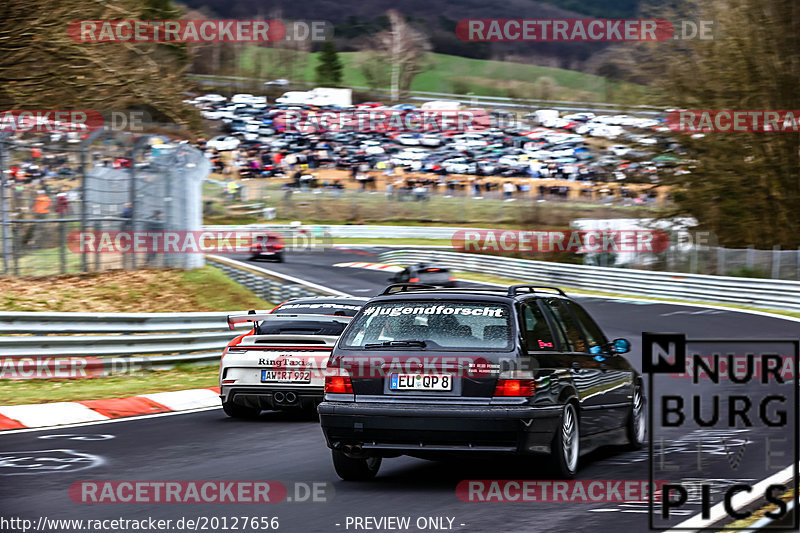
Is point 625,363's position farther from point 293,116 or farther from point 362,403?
point 293,116

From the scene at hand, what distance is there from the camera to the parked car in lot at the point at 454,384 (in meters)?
7.36

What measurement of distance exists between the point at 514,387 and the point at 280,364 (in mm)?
4429

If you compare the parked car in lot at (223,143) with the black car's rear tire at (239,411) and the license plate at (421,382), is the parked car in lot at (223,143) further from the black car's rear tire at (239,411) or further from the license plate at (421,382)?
the license plate at (421,382)

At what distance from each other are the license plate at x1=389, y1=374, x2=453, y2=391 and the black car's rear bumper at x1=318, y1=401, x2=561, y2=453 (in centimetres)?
14

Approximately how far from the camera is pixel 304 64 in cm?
11625

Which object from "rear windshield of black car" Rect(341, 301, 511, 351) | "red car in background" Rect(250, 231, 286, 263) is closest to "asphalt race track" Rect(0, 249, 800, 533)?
"rear windshield of black car" Rect(341, 301, 511, 351)

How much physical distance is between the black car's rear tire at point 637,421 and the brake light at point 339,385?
3.05 metres

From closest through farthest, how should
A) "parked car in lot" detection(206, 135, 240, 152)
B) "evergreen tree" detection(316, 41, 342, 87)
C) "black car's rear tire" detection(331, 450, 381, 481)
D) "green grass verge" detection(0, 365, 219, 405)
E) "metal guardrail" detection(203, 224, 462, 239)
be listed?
1. "black car's rear tire" detection(331, 450, 381, 481)
2. "green grass verge" detection(0, 365, 219, 405)
3. "metal guardrail" detection(203, 224, 462, 239)
4. "parked car in lot" detection(206, 135, 240, 152)
5. "evergreen tree" detection(316, 41, 342, 87)

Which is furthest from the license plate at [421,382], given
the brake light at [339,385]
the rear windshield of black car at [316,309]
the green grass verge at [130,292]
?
the green grass verge at [130,292]

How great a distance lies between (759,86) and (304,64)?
283 ft

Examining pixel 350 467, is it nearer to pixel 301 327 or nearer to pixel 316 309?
pixel 301 327

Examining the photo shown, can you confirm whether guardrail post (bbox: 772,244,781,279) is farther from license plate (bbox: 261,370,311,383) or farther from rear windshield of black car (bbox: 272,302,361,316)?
license plate (bbox: 261,370,311,383)

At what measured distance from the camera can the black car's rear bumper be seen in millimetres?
7309

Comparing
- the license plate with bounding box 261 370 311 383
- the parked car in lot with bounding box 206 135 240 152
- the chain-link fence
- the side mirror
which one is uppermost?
the parked car in lot with bounding box 206 135 240 152
